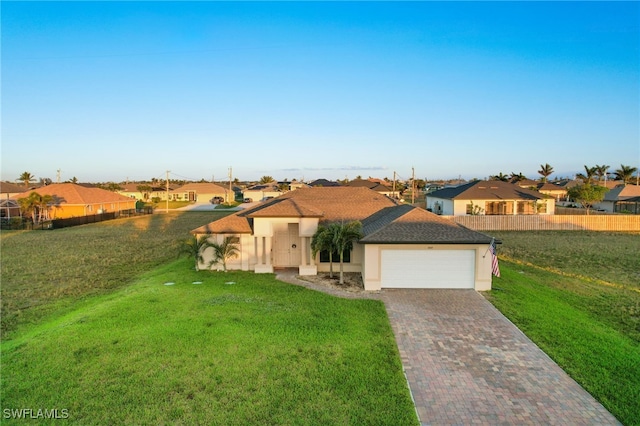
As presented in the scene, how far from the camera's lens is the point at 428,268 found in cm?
1523

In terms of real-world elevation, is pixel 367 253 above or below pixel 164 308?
above

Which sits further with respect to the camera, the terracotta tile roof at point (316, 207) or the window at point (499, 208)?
the window at point (499, 208)

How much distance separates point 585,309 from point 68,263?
2582 cm

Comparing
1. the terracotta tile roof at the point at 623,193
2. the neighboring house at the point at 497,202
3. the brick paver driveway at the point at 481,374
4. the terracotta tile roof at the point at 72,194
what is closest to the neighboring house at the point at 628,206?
the terracotta tile roof at the point at 623,193

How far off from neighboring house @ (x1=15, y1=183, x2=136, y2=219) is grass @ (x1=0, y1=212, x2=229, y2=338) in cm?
1045

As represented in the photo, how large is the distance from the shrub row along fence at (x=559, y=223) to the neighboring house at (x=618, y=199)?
15.8m

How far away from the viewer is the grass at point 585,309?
7996 mm

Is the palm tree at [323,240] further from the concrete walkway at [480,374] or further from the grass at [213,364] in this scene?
the concrete walkway at [480,374]

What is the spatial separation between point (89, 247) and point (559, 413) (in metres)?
29.3

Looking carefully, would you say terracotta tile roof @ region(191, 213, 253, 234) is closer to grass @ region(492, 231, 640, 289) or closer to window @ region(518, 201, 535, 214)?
grass @ region(492, 231, 640, 289)

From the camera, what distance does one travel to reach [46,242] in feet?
94.0

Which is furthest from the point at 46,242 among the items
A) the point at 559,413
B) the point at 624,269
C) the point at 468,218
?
the point at 624,269

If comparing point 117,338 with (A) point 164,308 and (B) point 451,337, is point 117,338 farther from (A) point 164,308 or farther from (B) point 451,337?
(B) point 451,337

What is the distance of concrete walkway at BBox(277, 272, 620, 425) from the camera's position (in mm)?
6797
